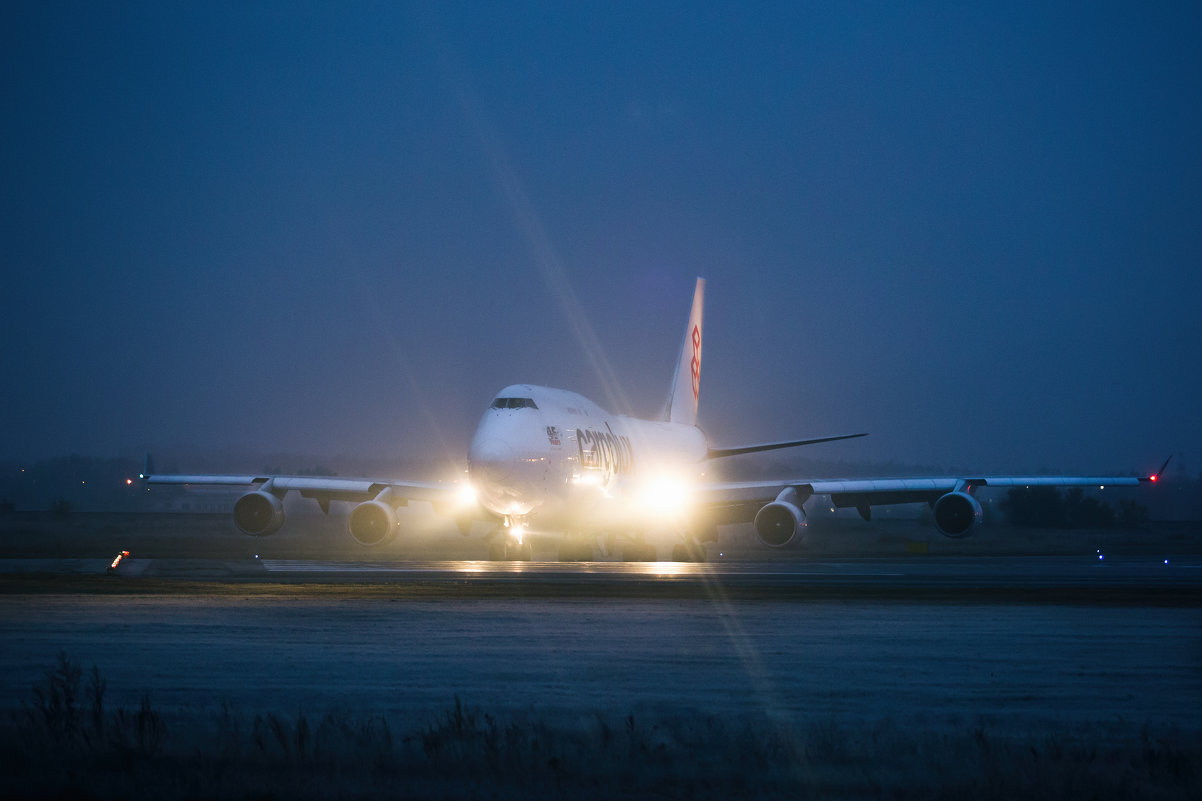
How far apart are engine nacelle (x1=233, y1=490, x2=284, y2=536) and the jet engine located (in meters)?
15.2

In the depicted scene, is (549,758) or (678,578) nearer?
(549,758)

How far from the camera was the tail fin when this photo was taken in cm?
5341

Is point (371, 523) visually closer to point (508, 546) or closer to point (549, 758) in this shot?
point (508, 546)

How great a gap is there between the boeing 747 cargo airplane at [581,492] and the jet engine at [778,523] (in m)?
0.03

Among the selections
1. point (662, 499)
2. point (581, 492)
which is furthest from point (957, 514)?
point (581, 492)

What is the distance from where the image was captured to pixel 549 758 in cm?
775

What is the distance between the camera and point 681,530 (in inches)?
1476

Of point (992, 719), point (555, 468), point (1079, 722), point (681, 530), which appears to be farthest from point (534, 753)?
point (681, 530)

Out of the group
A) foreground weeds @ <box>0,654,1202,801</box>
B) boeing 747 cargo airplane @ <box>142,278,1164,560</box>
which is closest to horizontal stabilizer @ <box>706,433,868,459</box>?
boeing 747 cargo airplane @ <box>142,278,1164,560</box>

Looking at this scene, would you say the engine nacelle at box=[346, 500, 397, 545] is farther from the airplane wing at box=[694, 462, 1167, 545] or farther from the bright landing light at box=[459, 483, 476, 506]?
the airplane wing at box=[694, 462, 1167, 545]

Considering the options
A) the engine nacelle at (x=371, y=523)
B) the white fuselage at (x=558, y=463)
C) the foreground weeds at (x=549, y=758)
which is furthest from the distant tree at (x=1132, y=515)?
the foreground weeds at (x=549, y=758)

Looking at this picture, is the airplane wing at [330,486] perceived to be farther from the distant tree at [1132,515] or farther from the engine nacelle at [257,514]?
the distant tree at [1132,515]

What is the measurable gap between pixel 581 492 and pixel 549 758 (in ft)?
82.4

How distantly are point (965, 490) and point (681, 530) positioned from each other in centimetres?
923
